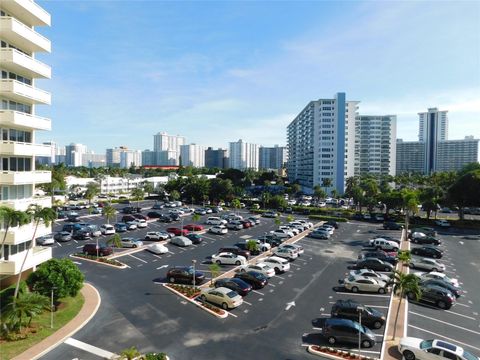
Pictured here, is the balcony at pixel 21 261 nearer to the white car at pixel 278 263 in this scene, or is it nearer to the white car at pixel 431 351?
the white car at pixel 278 263

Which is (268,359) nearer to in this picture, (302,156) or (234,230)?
(234,230)

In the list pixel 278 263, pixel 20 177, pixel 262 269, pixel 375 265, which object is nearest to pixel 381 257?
pixel 375 265

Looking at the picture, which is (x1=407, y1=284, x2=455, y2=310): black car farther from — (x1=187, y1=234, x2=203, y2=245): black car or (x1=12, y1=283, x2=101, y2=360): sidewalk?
(x1=187, y1=234, x2=203, y2=245): black car

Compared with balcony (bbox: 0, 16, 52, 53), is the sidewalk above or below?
below

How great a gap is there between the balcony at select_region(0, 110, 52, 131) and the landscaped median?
18047mm

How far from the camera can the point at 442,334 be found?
77.7ft

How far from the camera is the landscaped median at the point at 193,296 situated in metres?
26.2

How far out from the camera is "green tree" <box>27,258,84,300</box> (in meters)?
25.6

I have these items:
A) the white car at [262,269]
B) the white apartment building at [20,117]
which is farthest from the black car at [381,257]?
the white apartment building at [20,117]

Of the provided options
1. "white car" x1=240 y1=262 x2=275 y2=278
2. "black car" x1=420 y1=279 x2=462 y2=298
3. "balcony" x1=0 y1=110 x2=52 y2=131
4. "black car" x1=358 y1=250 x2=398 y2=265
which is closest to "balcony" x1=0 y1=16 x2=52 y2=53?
"balcony" x1=0 y1=110 x2=52 y2=131

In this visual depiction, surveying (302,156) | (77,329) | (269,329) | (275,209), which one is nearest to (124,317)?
(77,329)

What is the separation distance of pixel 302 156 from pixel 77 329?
14998 centimetres

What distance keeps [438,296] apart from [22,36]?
39.4 meters

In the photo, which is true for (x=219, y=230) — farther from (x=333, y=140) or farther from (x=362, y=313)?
(x=333, y=140)
